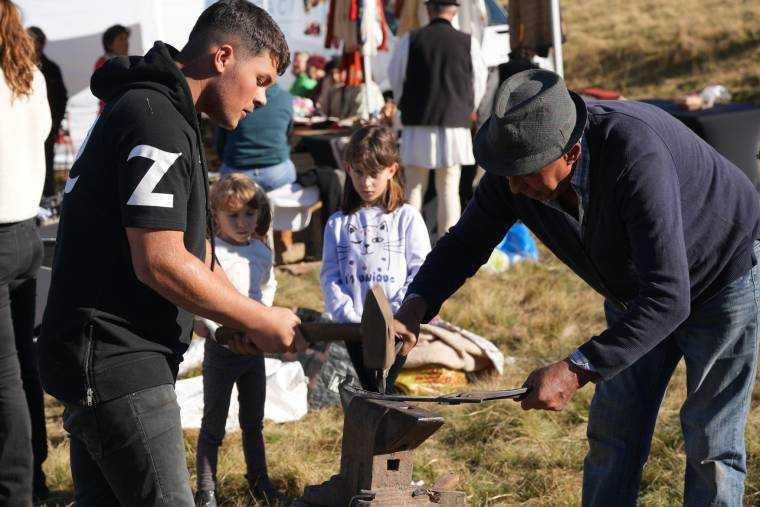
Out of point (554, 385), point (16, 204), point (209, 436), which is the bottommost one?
point (209, 436)

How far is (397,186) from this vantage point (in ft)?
14.4

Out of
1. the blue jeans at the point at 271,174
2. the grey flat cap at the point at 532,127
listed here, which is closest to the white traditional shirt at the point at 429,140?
the blue jeans at the point at 271,174

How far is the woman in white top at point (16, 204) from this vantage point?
328 cm

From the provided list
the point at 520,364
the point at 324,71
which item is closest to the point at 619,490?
the point at 520,364

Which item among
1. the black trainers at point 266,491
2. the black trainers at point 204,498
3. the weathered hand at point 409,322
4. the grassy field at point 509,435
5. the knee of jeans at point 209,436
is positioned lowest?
the grassy field at point 509,435

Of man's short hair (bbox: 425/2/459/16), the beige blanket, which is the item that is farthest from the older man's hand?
man's short hair (bbox: 425/2/459/16)

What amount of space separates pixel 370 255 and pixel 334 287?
0.72 ft

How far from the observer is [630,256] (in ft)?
8.66

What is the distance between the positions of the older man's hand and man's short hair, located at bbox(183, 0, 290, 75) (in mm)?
1093

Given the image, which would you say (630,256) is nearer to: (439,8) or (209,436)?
(209,436)

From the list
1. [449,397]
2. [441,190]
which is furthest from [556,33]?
[449,397]

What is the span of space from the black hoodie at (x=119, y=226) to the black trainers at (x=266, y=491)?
178 centimetres

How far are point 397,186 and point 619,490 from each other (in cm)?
190

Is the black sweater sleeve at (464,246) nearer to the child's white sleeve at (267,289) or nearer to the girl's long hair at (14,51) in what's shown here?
the child's white sleeve at (267,289)
